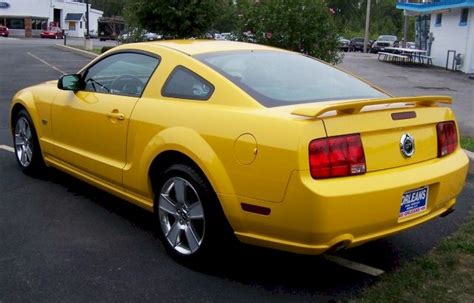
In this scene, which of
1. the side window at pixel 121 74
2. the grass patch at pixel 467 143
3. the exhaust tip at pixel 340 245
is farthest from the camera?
the grass patch at pixel 467 143

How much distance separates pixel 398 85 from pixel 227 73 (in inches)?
710

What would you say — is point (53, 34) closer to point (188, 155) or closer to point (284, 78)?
point (284, 78)

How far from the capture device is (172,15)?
1755 cm

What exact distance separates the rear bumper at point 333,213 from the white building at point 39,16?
257ft

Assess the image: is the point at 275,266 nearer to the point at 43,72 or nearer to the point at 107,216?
the point at 107,216

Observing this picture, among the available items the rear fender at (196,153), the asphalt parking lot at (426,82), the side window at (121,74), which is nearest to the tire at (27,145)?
the side window at (121,74)

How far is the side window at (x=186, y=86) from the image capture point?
4.13m

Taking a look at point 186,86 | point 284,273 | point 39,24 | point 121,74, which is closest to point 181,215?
point 284,273

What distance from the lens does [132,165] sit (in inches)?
178

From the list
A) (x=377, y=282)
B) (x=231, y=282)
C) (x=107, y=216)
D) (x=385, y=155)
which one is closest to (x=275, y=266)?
(x=231, y=282)

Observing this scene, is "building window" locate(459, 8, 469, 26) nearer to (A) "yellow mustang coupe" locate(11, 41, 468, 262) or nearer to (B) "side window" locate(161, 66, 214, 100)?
(A) "yellow mustang coupe" locate(11, 41, 468, 262)

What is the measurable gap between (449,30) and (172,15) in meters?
17.2

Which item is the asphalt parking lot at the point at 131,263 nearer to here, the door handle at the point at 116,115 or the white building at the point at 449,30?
the door handle at the point at 116,115

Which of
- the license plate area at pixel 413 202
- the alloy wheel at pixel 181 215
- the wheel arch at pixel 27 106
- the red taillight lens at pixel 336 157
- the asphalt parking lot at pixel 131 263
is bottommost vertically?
the asphalt parking lot at pixel 131 263
